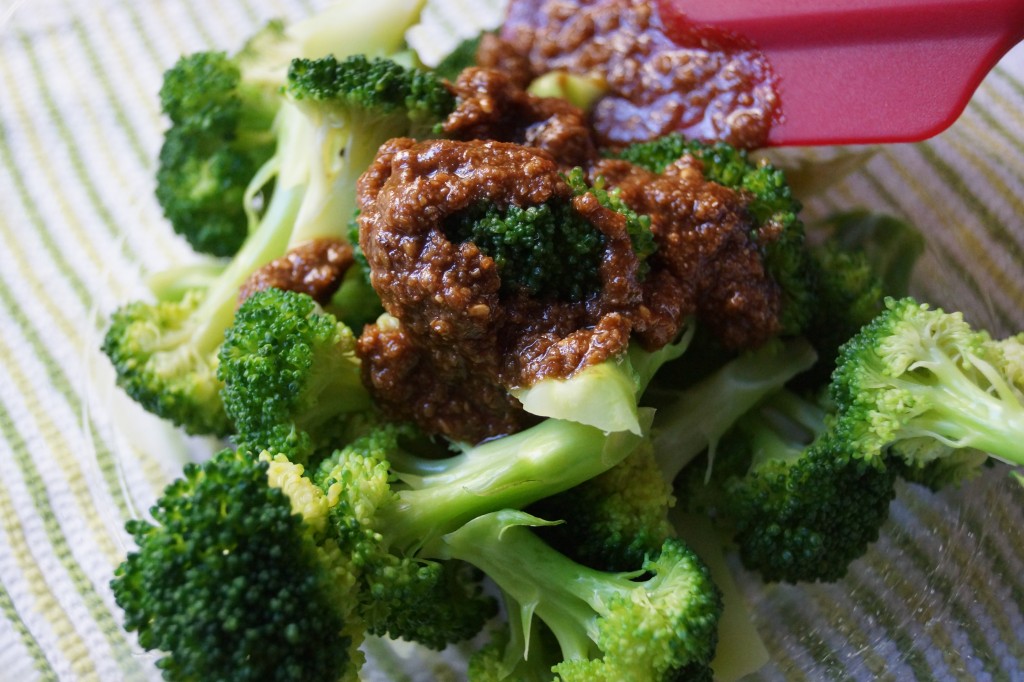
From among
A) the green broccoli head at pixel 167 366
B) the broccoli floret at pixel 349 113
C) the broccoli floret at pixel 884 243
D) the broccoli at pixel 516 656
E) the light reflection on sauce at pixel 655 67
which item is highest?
the broccoli floret at pixel 349 113

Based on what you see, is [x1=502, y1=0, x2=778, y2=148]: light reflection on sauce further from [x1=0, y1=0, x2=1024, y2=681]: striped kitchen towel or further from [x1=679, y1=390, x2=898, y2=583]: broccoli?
[x1=679, y1=390, x2=898, y2=583]: broccoli

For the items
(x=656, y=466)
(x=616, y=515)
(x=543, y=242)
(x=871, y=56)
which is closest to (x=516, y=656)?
(x=616, y=515)

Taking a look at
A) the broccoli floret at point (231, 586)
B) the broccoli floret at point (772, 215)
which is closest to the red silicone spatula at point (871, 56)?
the broccoli floret at point (772, 215)

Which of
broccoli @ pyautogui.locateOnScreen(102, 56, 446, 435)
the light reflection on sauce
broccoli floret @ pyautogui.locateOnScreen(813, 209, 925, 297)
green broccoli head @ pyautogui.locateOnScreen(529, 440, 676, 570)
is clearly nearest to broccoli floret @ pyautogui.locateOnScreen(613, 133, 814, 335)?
the light reflection on sauce

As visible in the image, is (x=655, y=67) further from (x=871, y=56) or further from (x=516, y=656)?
(x=516, y=656)

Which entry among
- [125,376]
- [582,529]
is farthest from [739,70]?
[125,376]

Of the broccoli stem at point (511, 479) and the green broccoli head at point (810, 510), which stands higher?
the broccoli stem at point (511, 479)

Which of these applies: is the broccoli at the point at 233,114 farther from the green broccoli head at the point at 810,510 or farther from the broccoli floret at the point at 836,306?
the green broccoli head at the point at 810,510
